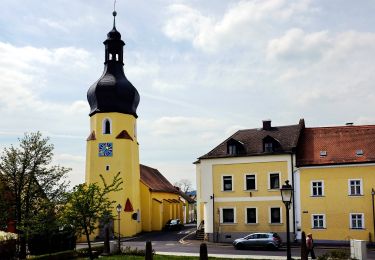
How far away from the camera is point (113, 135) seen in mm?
52344

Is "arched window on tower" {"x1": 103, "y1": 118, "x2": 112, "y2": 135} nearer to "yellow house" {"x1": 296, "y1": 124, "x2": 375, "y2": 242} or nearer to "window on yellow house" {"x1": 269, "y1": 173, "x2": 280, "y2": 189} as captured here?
"window on yellow house" {"x1": 269, "y1": 173, "x2": 280, "y2": 189}

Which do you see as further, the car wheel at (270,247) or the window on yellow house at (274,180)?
the window on yellow house at (274,180)

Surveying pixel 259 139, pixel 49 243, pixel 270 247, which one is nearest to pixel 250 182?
pixel 259 139

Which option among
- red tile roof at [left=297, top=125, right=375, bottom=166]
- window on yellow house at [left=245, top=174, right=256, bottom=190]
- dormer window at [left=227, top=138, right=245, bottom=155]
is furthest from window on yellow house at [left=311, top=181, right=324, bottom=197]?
dormer window at [left=227, top=138, right=245, bottom=155]

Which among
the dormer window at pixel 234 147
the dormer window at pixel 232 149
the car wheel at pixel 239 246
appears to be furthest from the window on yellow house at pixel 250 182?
the car wheel at pixel 239 246

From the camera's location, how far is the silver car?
33.8 metres

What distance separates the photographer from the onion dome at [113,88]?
51656 mm

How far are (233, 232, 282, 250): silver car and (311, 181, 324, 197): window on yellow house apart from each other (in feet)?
20.3

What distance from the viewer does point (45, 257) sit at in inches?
1065

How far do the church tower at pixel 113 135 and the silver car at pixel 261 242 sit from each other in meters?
19.2

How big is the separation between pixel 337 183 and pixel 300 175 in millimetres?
2826

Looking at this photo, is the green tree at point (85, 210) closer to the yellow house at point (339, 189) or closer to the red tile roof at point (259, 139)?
the red tile roof at point (259, 139)

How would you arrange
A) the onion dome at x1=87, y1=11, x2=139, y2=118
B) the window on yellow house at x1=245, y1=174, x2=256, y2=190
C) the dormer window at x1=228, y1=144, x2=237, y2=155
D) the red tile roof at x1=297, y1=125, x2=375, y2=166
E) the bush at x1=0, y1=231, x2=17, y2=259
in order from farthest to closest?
the onion dome at x1=87, y1=11, x2=139, y2=118 → the dormer window at x1=228, y1=144, x2=237, y2=155 → the window on yellow house at x1=245, y1=174, x2=256, y2=190 → the red tile roof at x1=297, y1=125, x2=375, y2=166 → the bush at x1=0, y1=231, x2=17, y2=259

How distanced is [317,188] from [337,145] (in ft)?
13.2
